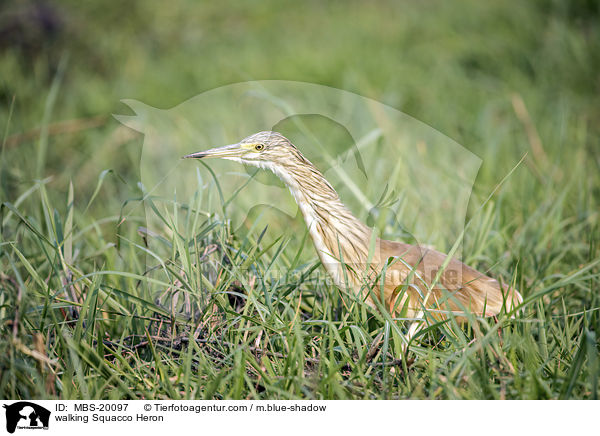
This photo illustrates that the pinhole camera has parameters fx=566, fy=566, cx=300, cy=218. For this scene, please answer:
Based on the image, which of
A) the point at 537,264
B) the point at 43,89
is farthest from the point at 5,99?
the point at 537,264

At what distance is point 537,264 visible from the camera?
227cm

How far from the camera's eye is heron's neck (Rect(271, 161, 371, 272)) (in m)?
1.75

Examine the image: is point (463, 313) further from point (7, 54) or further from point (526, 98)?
point (7, 54)

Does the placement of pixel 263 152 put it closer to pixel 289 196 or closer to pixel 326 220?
pixel 289 196

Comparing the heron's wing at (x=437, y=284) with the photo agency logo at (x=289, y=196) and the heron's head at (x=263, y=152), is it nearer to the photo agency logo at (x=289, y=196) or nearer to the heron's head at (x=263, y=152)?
the photo agency logo at (x=289, y=196)
